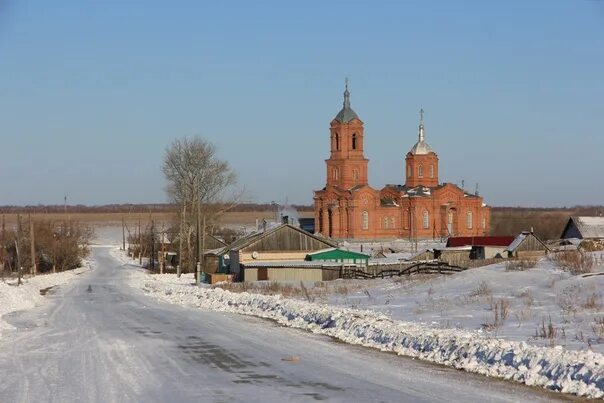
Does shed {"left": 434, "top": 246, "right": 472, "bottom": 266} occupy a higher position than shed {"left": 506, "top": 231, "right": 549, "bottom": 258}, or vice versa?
shed {"left": 506, "top": 231, "right": 549, "bottom": 258}

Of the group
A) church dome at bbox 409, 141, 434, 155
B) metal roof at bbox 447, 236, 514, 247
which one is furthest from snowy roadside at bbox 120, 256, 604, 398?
church dome at bbox 409, 141, 434, 155

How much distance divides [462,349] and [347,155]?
8778 centimetres

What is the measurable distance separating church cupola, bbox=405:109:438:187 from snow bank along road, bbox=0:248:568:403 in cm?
8447

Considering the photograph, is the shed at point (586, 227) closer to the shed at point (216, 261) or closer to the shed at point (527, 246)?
the shed at point (527, 246)

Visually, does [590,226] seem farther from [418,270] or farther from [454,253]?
[418,270]

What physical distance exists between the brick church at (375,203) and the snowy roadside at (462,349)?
74789 millimetres

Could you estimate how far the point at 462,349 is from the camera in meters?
13.9

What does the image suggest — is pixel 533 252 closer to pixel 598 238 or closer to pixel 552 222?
pixel 598 238

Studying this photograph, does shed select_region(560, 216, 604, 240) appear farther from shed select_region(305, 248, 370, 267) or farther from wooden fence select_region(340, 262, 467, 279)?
wooden fence select_region(340, 262, 467, 279)

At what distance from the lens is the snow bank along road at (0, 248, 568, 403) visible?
36.9ft

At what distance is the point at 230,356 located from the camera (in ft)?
50.8

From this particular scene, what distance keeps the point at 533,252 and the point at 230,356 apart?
48.8 meters

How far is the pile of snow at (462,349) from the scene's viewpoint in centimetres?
1137

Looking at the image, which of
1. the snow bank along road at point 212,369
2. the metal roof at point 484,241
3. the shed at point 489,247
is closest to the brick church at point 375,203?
the metal roof at point 484,241
